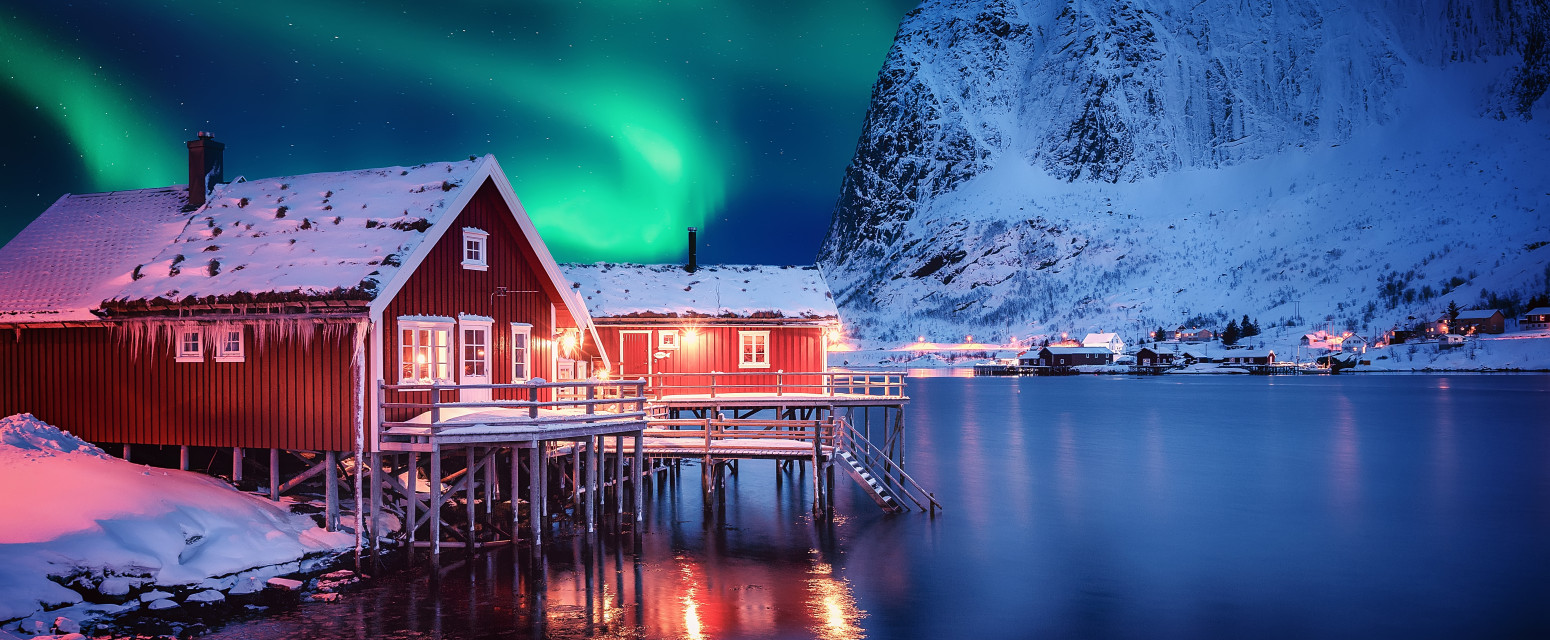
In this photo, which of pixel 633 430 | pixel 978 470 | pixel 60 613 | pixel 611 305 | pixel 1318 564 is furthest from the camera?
pixel 978 470

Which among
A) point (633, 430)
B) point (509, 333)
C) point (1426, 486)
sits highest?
point (509, 333)

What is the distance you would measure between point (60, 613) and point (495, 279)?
1096 centimetres

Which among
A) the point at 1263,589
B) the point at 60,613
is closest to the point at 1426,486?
the point at 1263,589

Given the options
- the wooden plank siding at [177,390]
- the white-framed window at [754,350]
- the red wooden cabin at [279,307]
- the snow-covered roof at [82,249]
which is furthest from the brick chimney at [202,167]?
the white-framed window at [754,350]

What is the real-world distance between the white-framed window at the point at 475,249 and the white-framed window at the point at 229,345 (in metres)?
4.71

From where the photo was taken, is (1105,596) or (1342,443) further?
(1342,443)

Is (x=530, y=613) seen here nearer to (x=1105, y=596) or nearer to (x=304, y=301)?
(x=304, y=301)

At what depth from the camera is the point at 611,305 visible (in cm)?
3706

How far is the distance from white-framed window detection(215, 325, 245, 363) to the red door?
16.1 m

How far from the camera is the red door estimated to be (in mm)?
37281

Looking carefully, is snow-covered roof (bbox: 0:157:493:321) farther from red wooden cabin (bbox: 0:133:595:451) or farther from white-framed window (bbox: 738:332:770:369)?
white-framed window (bbox: 738:332:770:369)

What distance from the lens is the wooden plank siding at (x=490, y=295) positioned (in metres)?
A: 22.0

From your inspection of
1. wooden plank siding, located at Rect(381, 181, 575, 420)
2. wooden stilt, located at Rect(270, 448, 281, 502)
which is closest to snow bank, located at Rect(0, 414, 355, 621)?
wooden stilt, located at Rect(270, 448, 281, 502)

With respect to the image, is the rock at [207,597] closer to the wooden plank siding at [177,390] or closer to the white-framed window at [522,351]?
the wooden plank siding at [177,390]
